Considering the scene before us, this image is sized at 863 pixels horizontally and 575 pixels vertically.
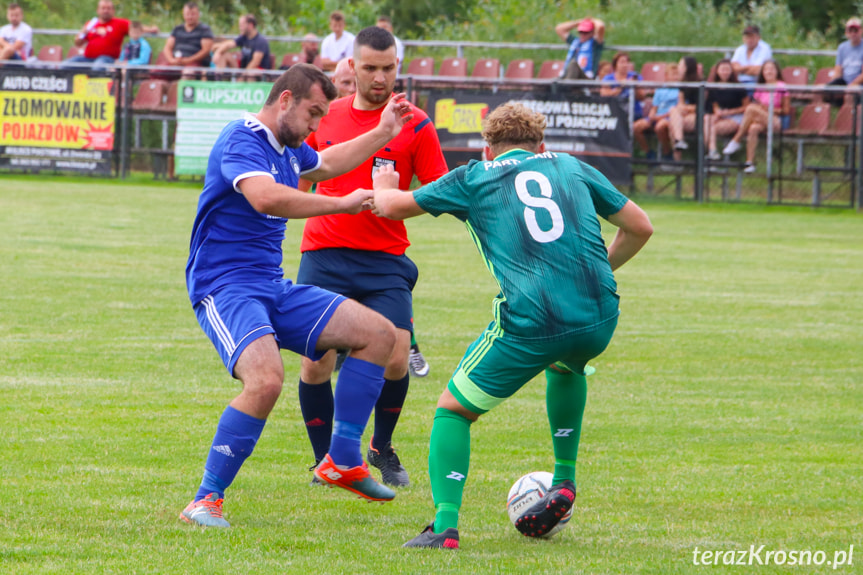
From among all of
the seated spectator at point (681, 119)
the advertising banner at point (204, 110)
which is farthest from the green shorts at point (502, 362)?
the seated spectator at point (681, 119)

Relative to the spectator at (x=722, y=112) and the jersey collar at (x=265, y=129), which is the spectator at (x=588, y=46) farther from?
the jersey collar at (x=265, y=129)

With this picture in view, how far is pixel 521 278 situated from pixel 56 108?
1721 cm

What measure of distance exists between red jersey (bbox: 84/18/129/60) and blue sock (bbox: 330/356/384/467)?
18546 millimetres

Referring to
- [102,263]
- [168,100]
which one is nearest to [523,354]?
[102,263]

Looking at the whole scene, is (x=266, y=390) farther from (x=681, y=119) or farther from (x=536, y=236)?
(x=681, y=119)

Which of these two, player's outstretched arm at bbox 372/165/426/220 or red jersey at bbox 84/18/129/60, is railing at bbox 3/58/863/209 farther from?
player's outstretched arm at bbox 372/165/426/220

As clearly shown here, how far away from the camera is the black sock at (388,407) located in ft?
20.1

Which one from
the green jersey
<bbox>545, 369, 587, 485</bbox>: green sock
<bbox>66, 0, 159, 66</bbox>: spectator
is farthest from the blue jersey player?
<bbox>66, 0, 159, 66</bbox>: spectator

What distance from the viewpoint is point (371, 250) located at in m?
6.11

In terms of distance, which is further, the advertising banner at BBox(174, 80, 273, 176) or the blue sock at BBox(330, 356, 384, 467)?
the advertising banner at BBox(174, 80, 273, 176)

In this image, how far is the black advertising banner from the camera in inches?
753

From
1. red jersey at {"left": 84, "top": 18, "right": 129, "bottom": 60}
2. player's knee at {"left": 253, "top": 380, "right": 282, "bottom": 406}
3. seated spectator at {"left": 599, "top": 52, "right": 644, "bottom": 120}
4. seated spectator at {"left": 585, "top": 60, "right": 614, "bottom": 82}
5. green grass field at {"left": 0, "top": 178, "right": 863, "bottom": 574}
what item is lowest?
green grass field at {"left": 0, "top": 178, "right": 863, "bottom": 574}

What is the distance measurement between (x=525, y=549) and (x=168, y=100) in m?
17.6

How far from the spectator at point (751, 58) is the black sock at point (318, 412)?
1673 cm
